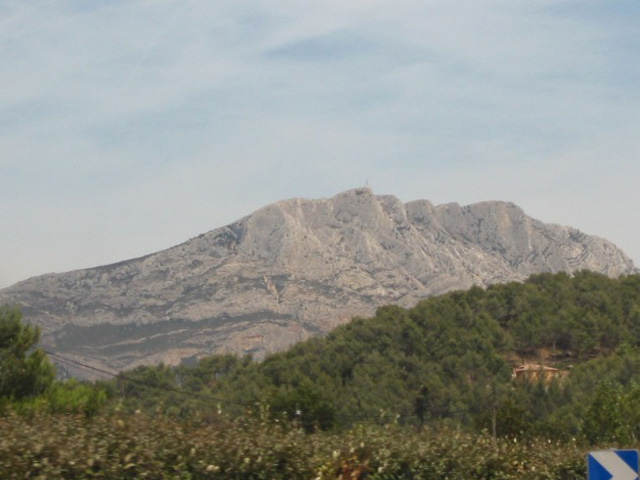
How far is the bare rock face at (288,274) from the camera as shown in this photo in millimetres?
137875

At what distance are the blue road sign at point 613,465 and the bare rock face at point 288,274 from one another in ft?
400

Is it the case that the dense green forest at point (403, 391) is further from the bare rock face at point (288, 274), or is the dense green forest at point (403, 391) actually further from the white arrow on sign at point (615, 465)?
the bare rock face at point (288, 274)

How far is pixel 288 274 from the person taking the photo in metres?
149

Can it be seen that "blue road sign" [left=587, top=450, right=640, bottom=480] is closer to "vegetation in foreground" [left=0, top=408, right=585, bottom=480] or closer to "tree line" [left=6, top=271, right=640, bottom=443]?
"vegetation in foreground" [left=0, top=408, right=585, bottom=480]

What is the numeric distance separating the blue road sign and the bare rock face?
12194 cm

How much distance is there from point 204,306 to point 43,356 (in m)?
123

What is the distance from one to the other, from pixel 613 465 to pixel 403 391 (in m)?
49.9

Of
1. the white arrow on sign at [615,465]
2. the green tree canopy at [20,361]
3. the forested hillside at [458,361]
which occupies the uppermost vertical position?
the green tree canopy at [20,361]

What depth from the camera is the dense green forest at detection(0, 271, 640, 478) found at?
9.27 meters

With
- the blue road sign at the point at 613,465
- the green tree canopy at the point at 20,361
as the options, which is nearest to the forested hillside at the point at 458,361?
the green tree canopy at the point at 20,361

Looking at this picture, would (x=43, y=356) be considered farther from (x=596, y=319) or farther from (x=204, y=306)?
(x=204, y=306)

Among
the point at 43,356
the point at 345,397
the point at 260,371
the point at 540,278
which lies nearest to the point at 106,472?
the point at 43,356

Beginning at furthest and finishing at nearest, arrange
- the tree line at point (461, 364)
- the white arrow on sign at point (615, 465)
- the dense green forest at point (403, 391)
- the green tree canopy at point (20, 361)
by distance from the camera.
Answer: the tree line at point (461, 364) → the green tree canopy at point (20, 361) → the dense green forest at point (403, 391) → the white arrow on sign at point (615, 465)

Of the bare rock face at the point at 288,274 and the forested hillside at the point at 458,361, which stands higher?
the bare rock face at the point at 288,274
